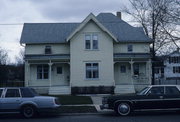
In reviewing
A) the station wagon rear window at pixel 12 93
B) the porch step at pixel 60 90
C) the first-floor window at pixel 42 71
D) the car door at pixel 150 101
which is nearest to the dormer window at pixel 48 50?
the first-floor window at pixel 42 71

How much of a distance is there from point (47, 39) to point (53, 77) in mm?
4165

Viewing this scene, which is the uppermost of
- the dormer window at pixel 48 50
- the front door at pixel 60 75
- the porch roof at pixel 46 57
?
the dormer window at pixel 48 50

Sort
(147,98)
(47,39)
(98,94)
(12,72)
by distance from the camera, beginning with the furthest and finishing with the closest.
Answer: (12,72) < (47,39) < (98,94) < (147,98)

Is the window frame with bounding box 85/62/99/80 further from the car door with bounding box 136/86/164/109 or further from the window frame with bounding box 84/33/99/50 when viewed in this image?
the car door with bounding box 136/86/164/109

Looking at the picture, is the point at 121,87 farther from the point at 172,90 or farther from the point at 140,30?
the point at 172,90

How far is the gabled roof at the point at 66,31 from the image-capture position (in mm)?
41750

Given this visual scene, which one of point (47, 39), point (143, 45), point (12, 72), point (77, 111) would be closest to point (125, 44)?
point (143, 45)

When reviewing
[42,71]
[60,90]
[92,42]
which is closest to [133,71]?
[92,42]

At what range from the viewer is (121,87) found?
40.4 meters

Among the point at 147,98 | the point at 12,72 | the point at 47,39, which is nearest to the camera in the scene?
the point at 147,98

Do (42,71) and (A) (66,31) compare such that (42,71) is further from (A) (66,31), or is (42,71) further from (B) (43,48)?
(A) (66,31)

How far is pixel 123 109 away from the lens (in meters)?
20.1

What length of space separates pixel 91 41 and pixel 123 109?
68.3ft

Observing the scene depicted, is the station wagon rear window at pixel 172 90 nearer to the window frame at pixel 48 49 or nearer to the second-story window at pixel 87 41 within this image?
the second-story window at pixel 87 41
